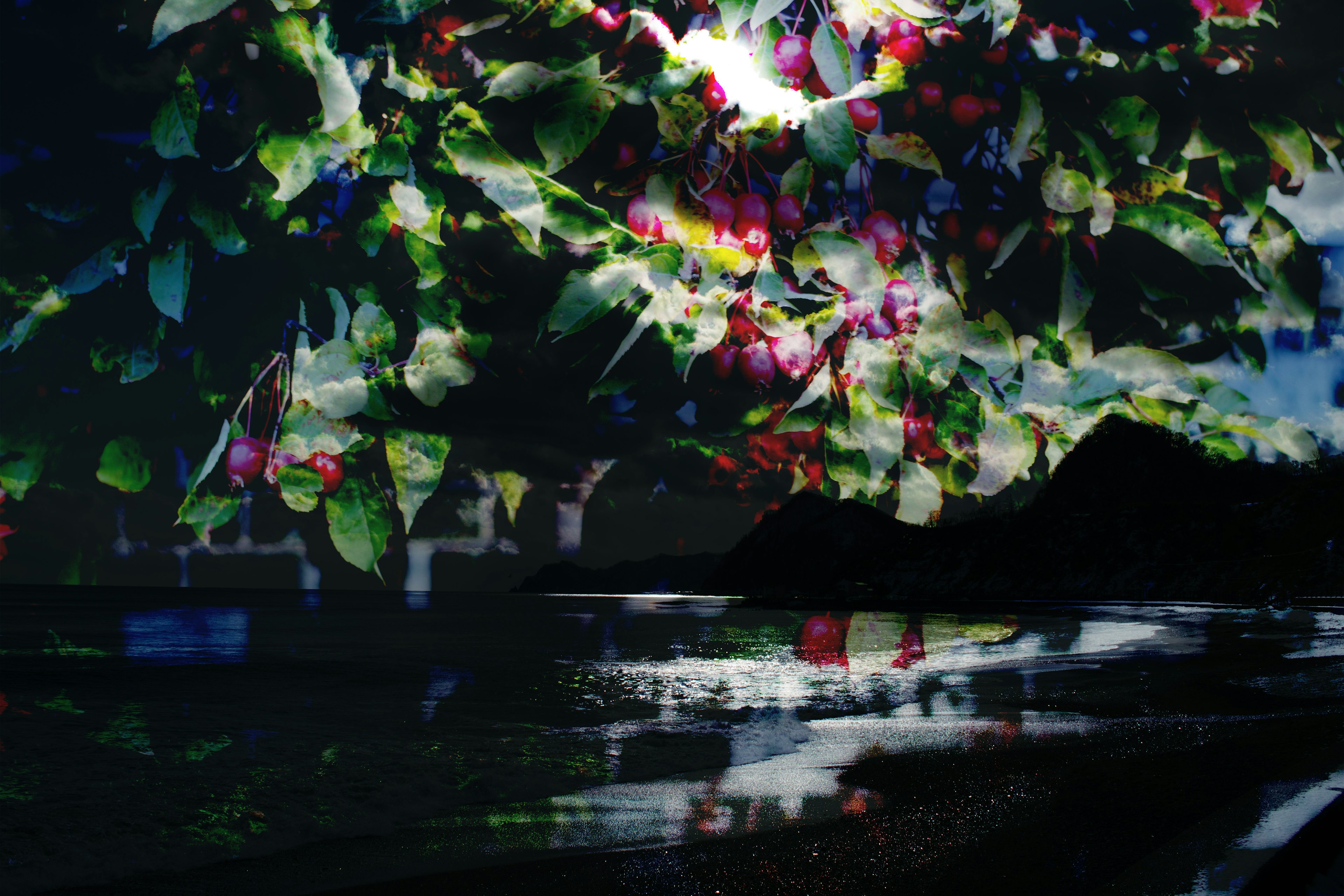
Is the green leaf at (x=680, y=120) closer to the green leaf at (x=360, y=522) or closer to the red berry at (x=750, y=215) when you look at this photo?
the red berry at (x=750, y=215)

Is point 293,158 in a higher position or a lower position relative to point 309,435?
higher

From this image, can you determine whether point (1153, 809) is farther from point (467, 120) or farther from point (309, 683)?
point (309, 683)

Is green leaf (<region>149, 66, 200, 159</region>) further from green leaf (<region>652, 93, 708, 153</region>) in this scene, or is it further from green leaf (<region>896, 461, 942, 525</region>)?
green leaf (<region>896, 461, 942, 525</region>)

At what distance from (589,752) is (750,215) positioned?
365 centimetres

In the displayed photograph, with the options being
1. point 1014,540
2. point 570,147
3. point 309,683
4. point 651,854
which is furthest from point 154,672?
point 1014,540

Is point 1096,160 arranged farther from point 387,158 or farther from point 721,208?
point 387,158

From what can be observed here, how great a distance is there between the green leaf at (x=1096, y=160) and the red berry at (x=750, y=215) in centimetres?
122

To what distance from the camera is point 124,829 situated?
2.99 m

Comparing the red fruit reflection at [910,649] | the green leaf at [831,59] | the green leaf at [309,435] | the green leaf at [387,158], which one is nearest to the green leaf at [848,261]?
the green leaf at [831,59]

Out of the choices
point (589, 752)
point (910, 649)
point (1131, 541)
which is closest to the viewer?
point (589, 752)

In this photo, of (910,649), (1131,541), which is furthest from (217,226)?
(1131,541)

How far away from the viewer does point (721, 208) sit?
2.53 metres

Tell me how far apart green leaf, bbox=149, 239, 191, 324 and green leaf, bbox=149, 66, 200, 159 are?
244 mm

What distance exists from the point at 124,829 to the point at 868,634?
70.2ft
